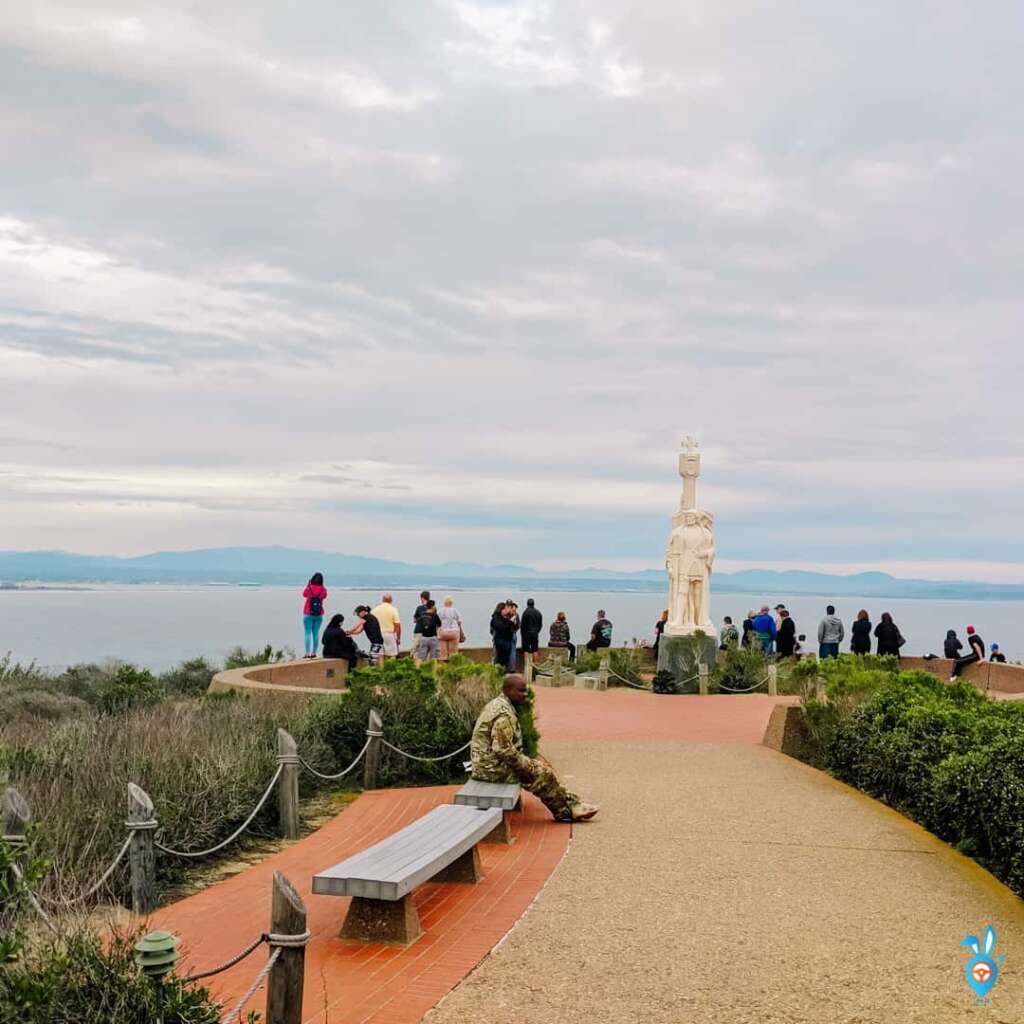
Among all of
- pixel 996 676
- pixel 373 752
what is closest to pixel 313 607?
pixel 373 752

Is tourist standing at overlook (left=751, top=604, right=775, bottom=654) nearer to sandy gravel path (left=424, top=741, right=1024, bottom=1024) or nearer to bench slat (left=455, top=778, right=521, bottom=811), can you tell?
sandy gravel path (left=424, top=741, right=1024, bottom=1024)

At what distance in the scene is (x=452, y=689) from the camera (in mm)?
11875

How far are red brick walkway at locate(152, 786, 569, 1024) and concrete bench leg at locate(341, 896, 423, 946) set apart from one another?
0.21 ft

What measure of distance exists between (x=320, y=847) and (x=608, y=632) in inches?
753

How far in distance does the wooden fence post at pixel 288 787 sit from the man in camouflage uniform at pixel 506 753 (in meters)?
1.40

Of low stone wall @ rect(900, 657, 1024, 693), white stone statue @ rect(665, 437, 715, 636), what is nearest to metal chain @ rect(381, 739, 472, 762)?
low stone wall @ rect(900, 657, 1024, 693)

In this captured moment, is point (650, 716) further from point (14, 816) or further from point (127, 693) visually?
point (14, 816)

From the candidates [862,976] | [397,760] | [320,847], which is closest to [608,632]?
[397,760]

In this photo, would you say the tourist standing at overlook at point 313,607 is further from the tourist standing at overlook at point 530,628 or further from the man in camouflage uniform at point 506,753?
the man in camouflage uniform at point 506,753

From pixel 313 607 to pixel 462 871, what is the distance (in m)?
11.8

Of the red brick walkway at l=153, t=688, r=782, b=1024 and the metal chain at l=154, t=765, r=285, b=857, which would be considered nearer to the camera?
the red brick walkway at l=153, t=688, r=782, b=1024

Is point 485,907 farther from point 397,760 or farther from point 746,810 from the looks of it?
point 397,760

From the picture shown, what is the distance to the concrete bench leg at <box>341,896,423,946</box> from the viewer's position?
5.89 metres

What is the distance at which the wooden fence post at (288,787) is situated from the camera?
829 centimetres
